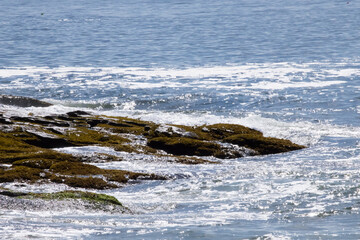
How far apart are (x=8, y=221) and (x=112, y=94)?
29595 mm

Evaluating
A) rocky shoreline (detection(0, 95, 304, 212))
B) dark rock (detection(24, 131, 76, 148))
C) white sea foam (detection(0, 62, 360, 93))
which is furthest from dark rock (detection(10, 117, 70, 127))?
white sea foam (detection(0, 62, 360, 93))

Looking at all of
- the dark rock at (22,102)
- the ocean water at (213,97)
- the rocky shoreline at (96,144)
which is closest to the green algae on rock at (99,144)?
the rocky shoreline at (96,144)

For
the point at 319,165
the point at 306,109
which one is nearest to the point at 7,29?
the point at 306,109

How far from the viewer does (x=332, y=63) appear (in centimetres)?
5134

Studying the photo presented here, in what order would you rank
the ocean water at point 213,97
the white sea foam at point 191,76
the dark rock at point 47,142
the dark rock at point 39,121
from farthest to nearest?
the white sea foam at point 191,76 → the dark rock at point 39,121 → the dark rock at point 47,142 → the ocean water at point 213,97

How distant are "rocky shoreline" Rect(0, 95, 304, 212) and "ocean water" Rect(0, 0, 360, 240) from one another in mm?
781

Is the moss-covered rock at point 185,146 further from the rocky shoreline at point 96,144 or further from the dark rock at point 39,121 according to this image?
the dark rock at point 39,121

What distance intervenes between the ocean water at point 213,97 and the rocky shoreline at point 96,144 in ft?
2.56

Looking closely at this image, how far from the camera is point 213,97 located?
3906 cm

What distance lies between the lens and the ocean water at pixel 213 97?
13.0m

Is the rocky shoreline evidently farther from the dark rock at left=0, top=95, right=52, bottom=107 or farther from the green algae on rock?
the dark rock at left=0, top=95, right=52, bottom=107

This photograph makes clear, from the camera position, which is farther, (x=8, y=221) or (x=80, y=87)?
(x=80, y=87)

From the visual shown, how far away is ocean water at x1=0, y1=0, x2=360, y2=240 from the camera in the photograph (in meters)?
13.0

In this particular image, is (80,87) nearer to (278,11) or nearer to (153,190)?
(153,190)
